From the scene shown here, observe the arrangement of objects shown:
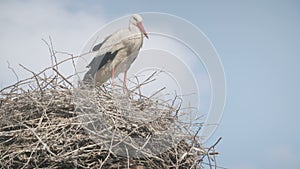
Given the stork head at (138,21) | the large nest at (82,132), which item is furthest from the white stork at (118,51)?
the large nest at (82,132)

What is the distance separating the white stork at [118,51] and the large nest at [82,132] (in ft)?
4.93

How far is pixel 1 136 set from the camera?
9.49 ft

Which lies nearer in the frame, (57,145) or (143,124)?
(57,145)

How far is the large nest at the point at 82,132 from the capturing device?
107 inches

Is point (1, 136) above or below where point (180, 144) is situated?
below

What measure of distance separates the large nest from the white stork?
1.50 metres

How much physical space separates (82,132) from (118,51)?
2.17 meters

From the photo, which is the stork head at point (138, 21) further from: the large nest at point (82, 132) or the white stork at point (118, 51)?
the large nest at point (82, 132)

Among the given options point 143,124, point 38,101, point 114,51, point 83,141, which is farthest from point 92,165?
point 114,51

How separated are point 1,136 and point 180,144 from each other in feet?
3.86

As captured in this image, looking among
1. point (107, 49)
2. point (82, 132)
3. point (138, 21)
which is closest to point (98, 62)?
point (107, 49)

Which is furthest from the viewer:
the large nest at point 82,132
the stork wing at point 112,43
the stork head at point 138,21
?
the stork head at point 138,21

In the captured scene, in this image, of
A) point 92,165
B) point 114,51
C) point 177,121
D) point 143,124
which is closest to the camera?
point 92,165

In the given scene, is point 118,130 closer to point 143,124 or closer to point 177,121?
point 143,124
